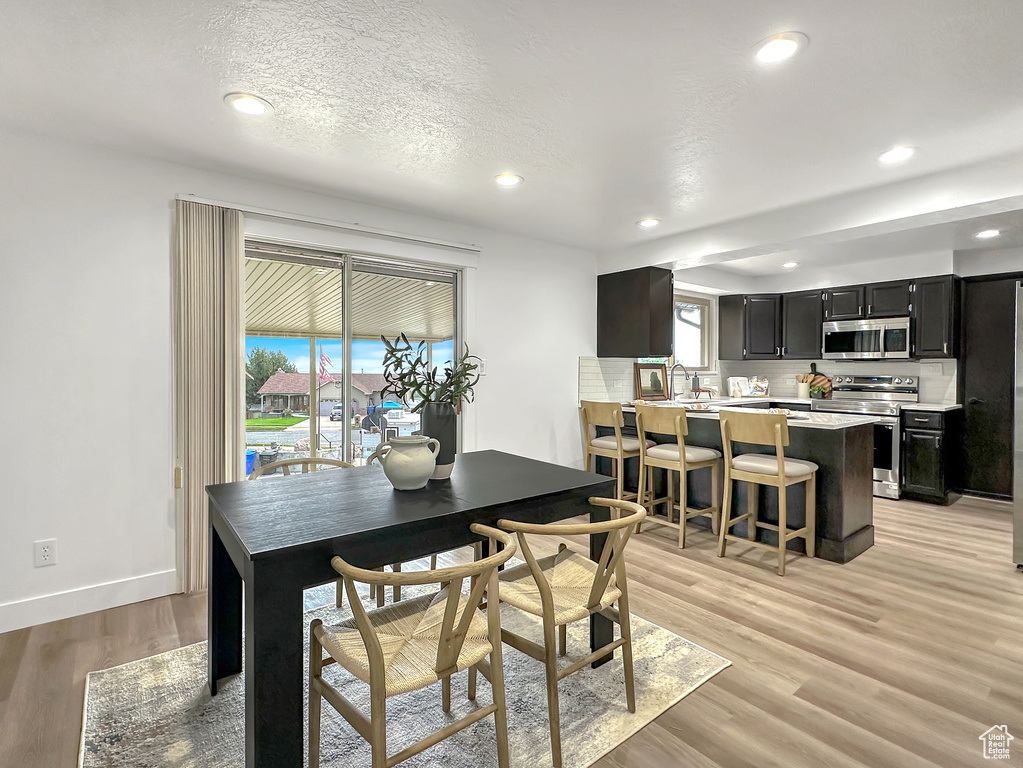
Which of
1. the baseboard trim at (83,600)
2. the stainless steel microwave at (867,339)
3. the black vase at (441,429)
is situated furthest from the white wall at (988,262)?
the baseboard trim at (83,600)

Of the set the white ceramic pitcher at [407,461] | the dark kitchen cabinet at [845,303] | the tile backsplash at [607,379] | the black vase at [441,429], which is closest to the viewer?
the white ceramic pitcher at [407,461]

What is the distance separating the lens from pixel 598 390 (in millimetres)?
5355

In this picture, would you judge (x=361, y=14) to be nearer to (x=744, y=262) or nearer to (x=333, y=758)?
(x=333, y=758)

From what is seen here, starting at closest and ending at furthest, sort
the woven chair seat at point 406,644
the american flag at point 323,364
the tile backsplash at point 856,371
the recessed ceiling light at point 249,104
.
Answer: the woven chair seat at point 406,644
the recessed ceiling light at point 249,104
the american flag at point 323,364
the tile backsplash at point 856,371

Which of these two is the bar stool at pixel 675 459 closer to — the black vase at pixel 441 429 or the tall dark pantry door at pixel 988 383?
the black vase at pixel 441 429

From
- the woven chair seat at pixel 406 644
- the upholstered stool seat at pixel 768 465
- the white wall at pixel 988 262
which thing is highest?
the white wall at pixel 988 262

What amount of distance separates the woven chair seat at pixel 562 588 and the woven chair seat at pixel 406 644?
0.18 m

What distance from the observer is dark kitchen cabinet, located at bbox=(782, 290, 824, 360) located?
20.3ft

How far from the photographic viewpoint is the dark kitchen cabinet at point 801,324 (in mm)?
6195

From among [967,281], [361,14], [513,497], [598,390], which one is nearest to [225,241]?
[361,14]

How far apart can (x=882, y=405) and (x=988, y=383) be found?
935 mm

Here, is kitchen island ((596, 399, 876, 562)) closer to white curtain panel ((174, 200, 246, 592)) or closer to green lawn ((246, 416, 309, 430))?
green lawn ((246, 416, 309, 430))

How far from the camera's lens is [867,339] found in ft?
18.8

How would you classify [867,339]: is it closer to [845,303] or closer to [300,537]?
[845,303]
